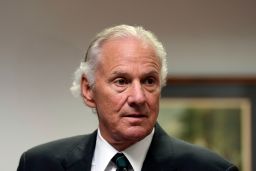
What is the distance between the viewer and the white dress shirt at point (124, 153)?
1.52 m

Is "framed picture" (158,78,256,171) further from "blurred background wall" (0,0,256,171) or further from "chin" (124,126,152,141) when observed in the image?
"chin" (124,126,152,141)

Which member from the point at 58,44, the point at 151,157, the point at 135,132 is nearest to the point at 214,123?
the point at 58,44

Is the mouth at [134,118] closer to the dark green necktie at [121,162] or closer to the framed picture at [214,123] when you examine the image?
the dark green necktie at [121,162]

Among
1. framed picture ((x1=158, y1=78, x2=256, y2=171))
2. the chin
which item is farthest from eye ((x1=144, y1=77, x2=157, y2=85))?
framed picture ((x1=158, y1=78, x2=256, y2=171))

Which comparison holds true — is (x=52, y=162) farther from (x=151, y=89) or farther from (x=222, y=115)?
(x=222, y=115)

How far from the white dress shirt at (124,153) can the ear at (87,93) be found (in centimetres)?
12

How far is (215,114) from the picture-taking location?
2387 millimetres

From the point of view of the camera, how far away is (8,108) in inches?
100

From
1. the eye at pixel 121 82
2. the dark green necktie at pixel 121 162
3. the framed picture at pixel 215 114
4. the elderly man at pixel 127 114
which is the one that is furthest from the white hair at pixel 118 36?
the framed picture at pixel 215 114

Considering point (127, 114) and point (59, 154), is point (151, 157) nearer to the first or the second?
point (127, 114)

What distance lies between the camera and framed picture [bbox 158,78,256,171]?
236 centimetres

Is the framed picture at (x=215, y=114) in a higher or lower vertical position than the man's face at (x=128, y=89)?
lower

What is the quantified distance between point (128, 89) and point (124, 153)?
0.65 ft

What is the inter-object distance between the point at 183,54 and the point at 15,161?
927 mm
